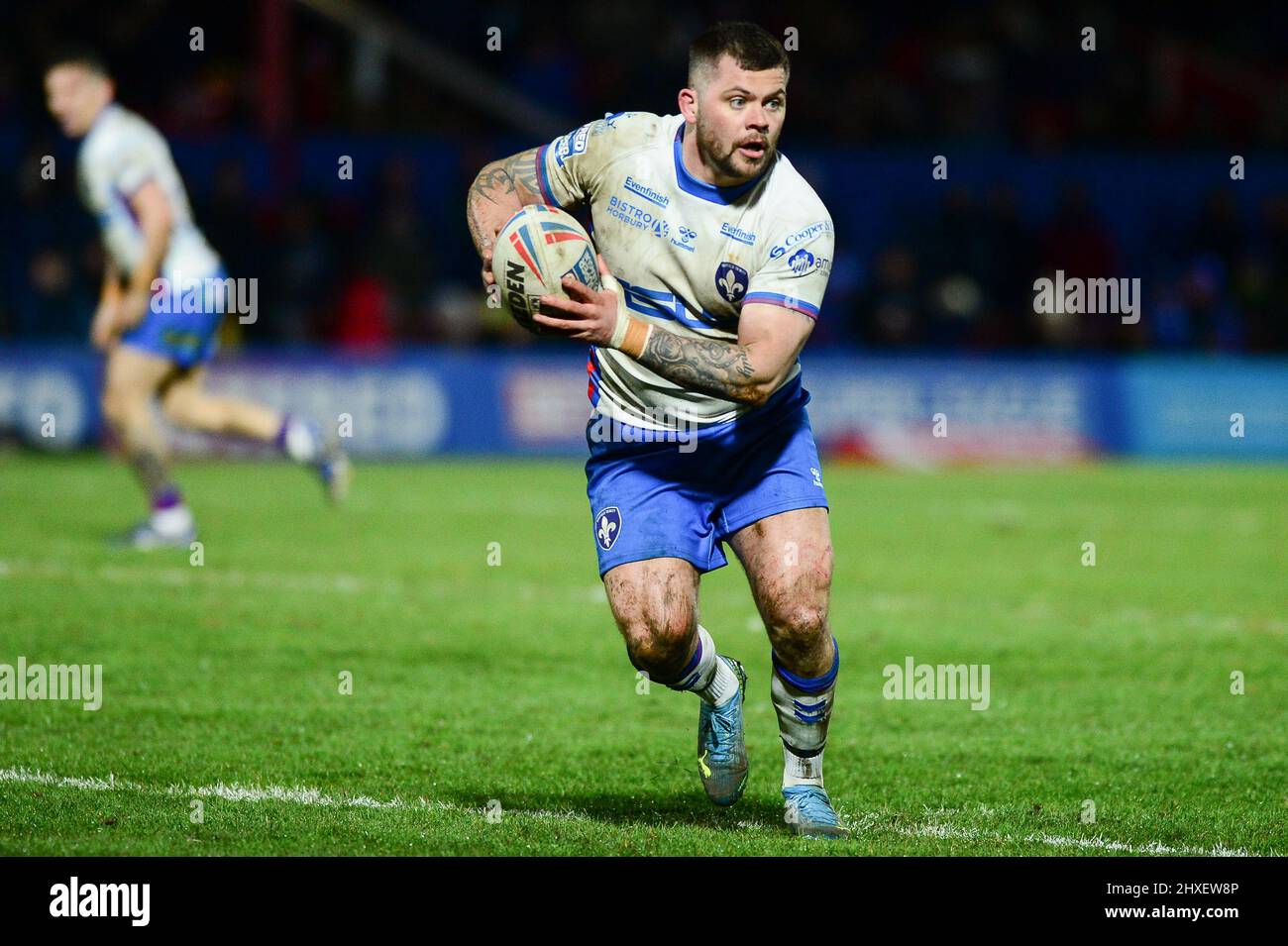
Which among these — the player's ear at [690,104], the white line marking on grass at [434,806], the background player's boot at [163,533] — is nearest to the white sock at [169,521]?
the background player's boot at [163,533]

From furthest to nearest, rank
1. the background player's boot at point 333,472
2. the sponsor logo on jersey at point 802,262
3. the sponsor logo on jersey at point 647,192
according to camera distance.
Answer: the background player's boot at point 333,472, the sponsor logo on jersey at point 647,192, the sponsor logo on jersey at point 802,262

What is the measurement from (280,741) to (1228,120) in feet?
67.3

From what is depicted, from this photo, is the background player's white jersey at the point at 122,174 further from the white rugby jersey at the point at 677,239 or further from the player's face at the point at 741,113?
the player's face at the point at 741,113

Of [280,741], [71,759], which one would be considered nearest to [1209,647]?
[280,741]

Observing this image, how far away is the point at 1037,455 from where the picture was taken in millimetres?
19656

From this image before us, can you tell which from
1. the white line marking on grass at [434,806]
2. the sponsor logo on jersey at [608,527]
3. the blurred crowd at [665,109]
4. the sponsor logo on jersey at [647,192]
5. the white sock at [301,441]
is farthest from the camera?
the blurred crowd at [665,109]

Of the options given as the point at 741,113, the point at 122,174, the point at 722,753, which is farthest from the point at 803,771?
the point at 122,174

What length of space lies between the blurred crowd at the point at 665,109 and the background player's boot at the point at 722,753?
13989 mm

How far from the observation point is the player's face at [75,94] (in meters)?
11.2

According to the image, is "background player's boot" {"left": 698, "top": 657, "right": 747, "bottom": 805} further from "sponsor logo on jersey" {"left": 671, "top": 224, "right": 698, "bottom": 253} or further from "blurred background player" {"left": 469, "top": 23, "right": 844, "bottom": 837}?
"sponsor logo on jersey" {"left": 671, "top": 224, "right": 698, "bottom": 253}

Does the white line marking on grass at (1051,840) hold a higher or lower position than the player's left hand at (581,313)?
lower

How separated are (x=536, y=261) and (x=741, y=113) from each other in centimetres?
82

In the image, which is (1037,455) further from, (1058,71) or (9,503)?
(9,503)

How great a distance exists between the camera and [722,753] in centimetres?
573
